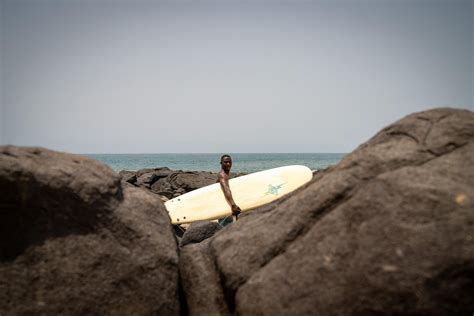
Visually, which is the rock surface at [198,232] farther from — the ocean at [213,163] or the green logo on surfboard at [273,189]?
the ocean at [213,163]

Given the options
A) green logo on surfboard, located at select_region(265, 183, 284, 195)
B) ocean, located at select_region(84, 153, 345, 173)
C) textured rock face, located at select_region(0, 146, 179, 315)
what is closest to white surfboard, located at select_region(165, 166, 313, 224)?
green logo on surfboard, located at select_region(265, 183, 284, 195)

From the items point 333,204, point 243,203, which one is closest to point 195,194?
point 243,203

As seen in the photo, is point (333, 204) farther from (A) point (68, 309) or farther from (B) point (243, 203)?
(B) point (243, 203)

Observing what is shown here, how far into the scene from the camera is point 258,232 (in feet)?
9.50

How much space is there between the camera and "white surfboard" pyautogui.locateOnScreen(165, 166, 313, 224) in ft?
26.1

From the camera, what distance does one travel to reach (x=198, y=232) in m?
6.71

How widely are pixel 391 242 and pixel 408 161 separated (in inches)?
28.5

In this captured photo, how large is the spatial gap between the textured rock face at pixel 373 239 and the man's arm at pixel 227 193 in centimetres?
446

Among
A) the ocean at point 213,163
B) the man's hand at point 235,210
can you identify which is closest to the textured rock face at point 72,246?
the man's hand at point 235,210

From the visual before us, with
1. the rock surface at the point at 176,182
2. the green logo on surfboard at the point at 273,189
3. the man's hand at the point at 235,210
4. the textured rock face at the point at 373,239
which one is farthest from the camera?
the rock surface at the point at 176,182

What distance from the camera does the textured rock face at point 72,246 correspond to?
267 cm

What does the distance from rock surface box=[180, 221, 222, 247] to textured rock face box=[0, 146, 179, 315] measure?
3.68 m

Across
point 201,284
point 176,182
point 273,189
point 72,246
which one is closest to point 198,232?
point 273,189

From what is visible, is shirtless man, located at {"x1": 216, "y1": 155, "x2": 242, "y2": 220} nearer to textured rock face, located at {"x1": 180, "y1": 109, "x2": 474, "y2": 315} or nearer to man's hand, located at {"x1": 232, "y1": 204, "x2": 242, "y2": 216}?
man's hand, located at {"x1": 232, "y1": 204, "x2": 242, "y2": 216}
